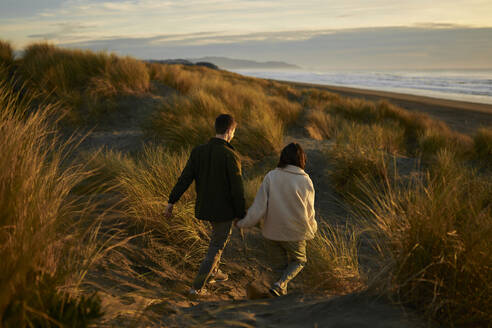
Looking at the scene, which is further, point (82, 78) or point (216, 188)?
point (82, 78)

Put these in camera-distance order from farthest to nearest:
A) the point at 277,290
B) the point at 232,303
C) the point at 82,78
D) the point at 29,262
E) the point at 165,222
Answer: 1. the point at 82,78
2. the point at 165,222
3. the point at 277,290
4. the point at 232,303
5. the point at 29,262

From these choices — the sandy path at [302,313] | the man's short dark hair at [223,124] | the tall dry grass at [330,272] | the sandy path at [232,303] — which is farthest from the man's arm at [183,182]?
the tall dry grass at [330,272]

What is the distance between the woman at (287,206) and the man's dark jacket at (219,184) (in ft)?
0.63

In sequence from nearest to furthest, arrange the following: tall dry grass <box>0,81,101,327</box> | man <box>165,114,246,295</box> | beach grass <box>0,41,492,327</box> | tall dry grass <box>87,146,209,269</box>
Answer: tall dry grass <box>0,81,101,327</box> → beach grass <box>0,41,492,327</box> → man <box>165,114,246,295</box> → tall dry grass <box>87,146,209,269</box>

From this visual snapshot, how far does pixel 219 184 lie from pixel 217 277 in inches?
39.6

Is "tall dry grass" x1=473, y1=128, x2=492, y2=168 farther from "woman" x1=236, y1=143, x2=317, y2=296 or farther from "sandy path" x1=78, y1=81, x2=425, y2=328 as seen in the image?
"woman" x1=236, y1=143, x2=317, y2=296

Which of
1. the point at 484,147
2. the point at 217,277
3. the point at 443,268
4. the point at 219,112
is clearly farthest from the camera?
→ the point at 484,147

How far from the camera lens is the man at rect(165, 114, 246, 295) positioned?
10.4ft

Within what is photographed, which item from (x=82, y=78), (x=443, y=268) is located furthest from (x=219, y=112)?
(x=443, y=268)

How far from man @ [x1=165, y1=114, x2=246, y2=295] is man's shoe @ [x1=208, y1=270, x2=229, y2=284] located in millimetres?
167

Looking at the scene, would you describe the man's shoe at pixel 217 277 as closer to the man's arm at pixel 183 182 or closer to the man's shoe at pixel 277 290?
the man's shoe at pixel 277 290

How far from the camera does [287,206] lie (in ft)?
10.8

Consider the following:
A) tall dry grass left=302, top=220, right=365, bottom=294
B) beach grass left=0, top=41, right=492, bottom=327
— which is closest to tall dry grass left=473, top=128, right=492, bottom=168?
beach grass left=0, top=41, right=492, bottom=327

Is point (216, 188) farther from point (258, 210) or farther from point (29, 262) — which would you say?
point (29, 262)
